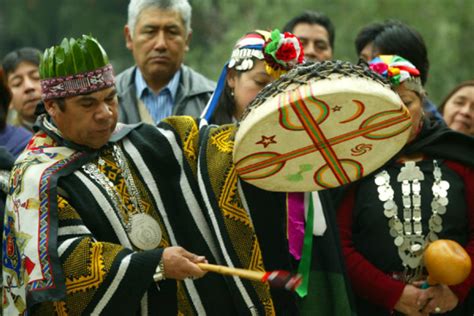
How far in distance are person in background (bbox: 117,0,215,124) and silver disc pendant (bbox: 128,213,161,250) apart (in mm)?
1631

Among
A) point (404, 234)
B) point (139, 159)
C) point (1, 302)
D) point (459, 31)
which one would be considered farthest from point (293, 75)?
point (459, 31)

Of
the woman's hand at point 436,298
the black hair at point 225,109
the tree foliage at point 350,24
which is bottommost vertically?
the woman's hand at point 436,298

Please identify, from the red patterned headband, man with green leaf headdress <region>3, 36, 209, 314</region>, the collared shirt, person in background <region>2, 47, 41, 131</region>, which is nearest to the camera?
man with green leaf headdress <region>3, 36, 209, 314</region>

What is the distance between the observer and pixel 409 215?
4.82 m

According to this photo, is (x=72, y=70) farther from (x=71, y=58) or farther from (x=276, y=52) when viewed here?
(x=276, y=52)

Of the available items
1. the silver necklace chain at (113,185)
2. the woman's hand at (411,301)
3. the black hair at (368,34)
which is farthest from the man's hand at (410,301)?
the black hair at (368,34)

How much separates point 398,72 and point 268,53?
0.73m

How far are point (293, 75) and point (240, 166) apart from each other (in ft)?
1.52

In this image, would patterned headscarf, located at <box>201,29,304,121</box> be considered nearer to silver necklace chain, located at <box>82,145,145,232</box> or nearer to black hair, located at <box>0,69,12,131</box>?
silver necklace chain, located at <box>82,145,145,232</box>

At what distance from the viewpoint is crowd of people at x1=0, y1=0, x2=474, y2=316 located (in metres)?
3.97

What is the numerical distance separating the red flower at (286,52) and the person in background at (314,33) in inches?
79.3

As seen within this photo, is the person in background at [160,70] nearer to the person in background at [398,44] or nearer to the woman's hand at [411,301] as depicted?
the person in background at [398,44]

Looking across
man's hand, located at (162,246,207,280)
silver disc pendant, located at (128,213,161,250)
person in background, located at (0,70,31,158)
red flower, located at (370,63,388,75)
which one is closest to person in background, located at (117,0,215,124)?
person in background, located at (0,70,31,158)

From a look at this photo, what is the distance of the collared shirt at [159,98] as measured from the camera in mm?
5914
